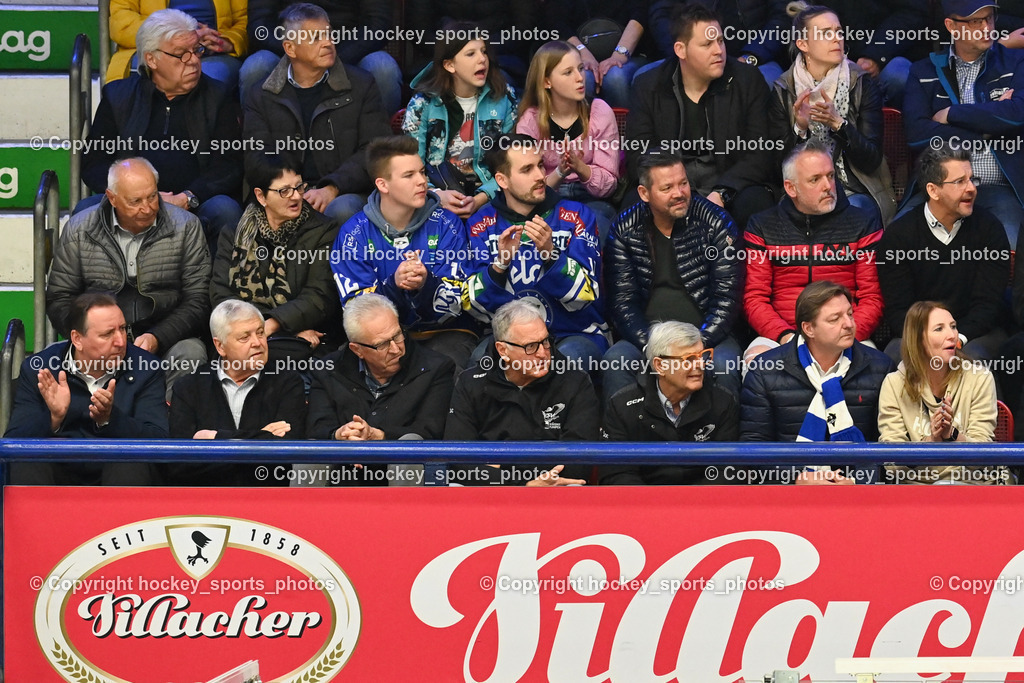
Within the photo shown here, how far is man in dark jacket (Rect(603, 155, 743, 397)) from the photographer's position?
5.70m

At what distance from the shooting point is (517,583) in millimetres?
3750

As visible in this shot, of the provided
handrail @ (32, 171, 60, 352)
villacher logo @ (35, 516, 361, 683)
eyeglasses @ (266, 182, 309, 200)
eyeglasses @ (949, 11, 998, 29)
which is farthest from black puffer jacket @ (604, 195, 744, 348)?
handrail @ (32, 171, 60, 352)

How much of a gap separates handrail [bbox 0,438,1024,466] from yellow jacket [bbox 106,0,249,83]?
11.2 ft

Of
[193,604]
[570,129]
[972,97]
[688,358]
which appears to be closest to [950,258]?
[972,97]

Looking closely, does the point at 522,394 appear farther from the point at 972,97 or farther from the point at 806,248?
the point at 972,97

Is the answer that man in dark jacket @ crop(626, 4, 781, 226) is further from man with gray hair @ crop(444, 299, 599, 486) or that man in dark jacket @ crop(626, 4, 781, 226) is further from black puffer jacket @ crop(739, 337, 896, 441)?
man with gray hair @ crop(444, 299, 599, 486)

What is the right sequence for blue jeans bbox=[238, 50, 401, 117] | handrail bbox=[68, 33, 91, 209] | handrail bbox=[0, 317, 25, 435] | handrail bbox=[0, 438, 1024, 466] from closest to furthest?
handrail bbox=[0, 438, 1024, 466] → handrail bbox=[0, 317, 25, 435] → handrail bbox=[68, 33, 91, 209] → blue jeans bbox=[238, 50, 401, 117]

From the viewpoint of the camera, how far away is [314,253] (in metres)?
5.77

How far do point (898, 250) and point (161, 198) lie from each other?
333cm

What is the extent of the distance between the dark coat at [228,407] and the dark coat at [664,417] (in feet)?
4.13

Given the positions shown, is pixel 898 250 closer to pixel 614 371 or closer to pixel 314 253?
pixel 614 371

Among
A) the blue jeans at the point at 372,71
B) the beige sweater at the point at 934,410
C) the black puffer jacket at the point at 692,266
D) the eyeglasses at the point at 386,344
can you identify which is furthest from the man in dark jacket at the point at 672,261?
the blue jeans at the point at 372,71

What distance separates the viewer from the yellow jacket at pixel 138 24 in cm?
662

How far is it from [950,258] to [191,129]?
3582 mm
